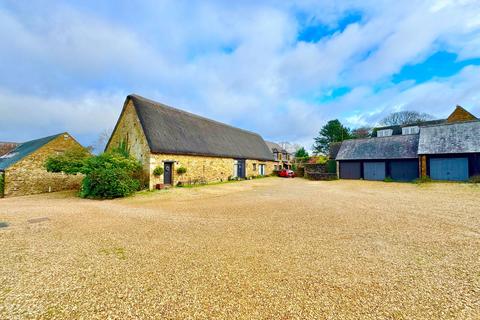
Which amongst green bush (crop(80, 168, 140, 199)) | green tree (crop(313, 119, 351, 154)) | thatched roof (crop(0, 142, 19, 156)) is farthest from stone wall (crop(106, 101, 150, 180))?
green tree (crop(313, 119, 351, 154))

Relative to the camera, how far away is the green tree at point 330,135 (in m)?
41.8

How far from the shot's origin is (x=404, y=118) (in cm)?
4369

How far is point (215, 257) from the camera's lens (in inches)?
157

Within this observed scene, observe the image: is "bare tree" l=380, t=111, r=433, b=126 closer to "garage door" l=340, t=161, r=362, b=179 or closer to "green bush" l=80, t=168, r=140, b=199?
"garage door" l=340, t=161, r=362, b=179

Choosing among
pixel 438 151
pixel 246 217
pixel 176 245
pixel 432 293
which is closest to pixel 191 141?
pixel 246 217

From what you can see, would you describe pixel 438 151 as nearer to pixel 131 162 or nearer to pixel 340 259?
pixel 340 259

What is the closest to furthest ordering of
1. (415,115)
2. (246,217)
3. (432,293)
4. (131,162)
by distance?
(432,293) < (246,217) < (131,162) < (415,115)

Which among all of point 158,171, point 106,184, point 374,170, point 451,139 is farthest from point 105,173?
point 451,139

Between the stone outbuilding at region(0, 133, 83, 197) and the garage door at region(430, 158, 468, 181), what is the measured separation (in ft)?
103

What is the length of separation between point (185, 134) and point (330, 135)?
34.0m

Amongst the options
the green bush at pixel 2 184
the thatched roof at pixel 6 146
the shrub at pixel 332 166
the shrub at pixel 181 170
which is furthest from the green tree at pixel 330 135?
the thatched roof at pixel 6 146

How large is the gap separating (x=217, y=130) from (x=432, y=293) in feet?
76.6

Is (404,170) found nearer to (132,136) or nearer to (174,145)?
(174,145)

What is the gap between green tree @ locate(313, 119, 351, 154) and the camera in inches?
1644
